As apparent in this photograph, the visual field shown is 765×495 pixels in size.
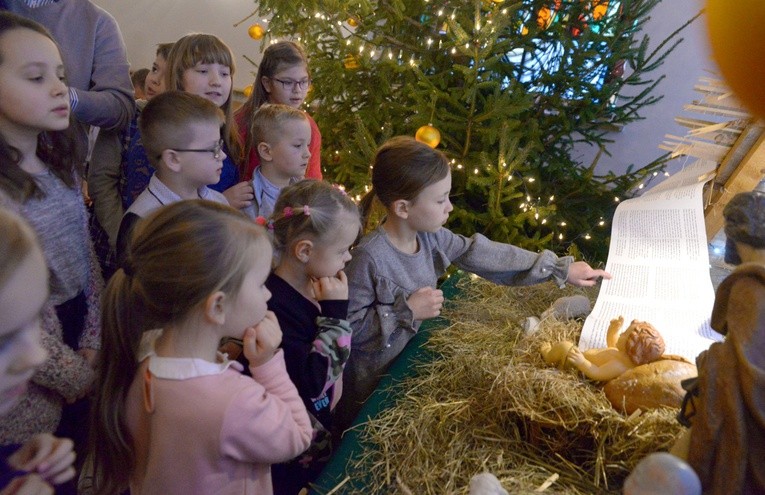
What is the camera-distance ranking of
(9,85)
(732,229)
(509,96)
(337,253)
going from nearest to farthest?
(732,229) → (9,85) → (337,253) → (509,96)

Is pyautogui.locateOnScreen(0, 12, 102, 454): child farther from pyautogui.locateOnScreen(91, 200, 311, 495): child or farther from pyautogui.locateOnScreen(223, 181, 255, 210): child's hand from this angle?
pyautogui.locateOnScreen(223, 181, 255, 210): child's hand

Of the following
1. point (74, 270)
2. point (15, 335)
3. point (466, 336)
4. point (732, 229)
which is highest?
point (732, 229)

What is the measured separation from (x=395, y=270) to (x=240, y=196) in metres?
0.65

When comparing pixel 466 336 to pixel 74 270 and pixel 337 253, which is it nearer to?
pixel 337 253

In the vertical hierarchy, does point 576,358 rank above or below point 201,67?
below

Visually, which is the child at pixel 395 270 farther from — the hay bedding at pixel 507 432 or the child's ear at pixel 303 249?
the child's ear at pixel 303 249

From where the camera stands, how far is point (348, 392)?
1.81 meters

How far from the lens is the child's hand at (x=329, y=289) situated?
1.43 meters

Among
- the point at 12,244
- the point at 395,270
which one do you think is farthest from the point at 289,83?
the point at 12,244

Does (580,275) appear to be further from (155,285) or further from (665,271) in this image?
(155,285)

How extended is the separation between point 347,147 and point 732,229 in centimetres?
238

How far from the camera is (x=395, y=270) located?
1.79 metres

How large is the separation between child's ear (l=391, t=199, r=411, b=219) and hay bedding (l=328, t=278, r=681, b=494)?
1.60 ft

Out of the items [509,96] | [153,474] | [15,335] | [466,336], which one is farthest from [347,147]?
[15,335]
